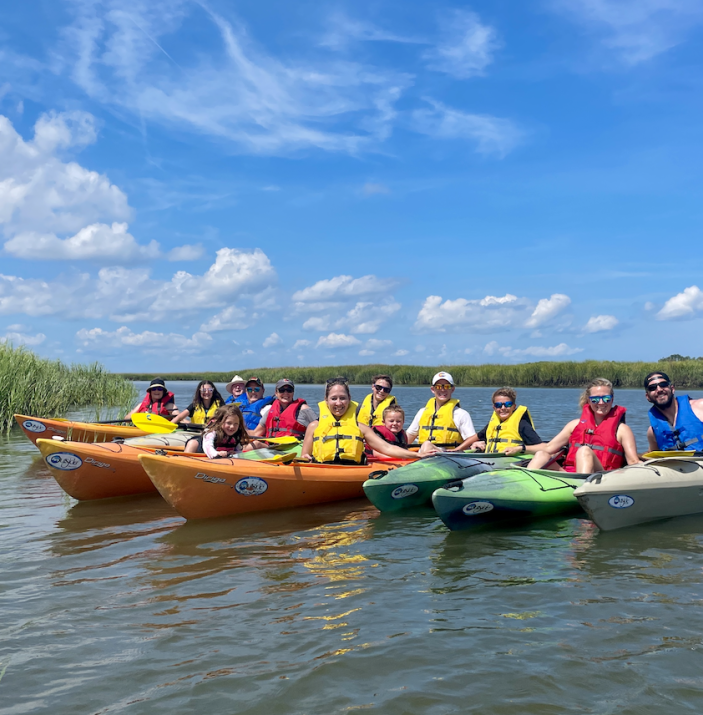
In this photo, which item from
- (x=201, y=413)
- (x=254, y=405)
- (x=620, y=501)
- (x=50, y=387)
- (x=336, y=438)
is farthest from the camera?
(x=50, y=387)

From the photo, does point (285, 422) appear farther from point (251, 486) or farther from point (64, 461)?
point (64, 461)

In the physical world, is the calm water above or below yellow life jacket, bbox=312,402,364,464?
below

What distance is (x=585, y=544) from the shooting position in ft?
17.2

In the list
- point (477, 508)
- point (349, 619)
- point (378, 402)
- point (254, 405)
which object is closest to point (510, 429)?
point (477, 508)

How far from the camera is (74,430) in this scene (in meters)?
9.33

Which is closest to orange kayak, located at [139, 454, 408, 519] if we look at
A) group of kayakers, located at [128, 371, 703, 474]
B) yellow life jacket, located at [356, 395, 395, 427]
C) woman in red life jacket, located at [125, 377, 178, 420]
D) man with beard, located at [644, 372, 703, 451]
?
group of kayakers, located at [128, 371, 703, 474]

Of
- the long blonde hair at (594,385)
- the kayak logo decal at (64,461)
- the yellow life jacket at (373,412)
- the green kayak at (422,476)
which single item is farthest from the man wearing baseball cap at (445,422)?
the kayak logo decal at (64,461)

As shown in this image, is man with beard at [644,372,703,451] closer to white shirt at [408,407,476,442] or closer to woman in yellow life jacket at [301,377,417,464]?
white shirt at [408,407,476,442]

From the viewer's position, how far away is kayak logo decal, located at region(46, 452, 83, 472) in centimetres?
677

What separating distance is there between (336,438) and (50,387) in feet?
35.6

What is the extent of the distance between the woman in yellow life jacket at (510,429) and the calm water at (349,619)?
1.18m

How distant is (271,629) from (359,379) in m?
33.3

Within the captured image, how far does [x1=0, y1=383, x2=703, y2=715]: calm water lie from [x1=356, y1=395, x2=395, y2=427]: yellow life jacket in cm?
277

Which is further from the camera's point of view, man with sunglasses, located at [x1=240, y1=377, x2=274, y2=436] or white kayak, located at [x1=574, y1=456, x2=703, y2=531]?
man with sunglasses, located at [x1=240, y1=377, x2=274, y2=436]
